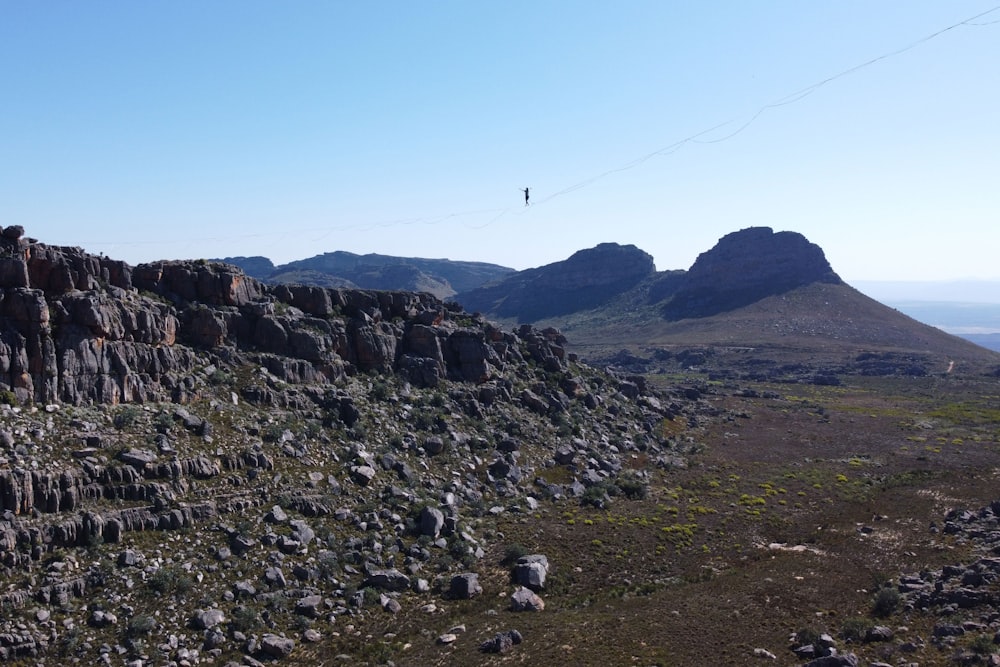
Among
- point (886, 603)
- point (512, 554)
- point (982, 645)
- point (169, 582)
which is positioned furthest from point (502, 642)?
point (982, 645)

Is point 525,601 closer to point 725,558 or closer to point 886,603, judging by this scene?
point 725,558

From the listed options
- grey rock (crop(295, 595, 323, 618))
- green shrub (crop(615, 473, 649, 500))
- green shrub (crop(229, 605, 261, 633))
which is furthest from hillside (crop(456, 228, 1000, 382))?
green shrub (crop(229, 605, 261, 633))

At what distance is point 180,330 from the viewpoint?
4450 cm

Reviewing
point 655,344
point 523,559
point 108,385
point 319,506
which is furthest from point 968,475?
point 655,344

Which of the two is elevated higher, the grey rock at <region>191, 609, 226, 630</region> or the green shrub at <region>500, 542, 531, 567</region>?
the grey rock at <region>191, 609, 226, 630</region>

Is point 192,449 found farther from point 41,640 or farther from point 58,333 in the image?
point 41,640

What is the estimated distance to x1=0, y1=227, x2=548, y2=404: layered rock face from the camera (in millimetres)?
34562

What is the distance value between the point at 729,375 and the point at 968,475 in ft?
262

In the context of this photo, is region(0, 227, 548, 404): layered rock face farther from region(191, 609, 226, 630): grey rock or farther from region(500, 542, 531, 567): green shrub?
region(500, 542, 531, 567): green shrub

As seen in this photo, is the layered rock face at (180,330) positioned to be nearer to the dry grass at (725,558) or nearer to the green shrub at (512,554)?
the dry grass at (725,558)

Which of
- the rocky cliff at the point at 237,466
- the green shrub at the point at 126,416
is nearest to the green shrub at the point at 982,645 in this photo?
the rocky cliff at the point at 237,466

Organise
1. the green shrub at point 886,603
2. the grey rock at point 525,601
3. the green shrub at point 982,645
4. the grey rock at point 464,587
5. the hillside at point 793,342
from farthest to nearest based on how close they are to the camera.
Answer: the hillside at point 793,342 → the grey rock at point 464,587 → the grey rock at point 525,601 → the green shrub at point 886,603 → the green shrub at point 982,645

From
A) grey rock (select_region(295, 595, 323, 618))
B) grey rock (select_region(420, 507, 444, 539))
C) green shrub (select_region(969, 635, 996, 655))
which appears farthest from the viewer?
Answer: grey rock (select_region(420, 507, 444, 539))

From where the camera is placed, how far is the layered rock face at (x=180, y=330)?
34.6 m
